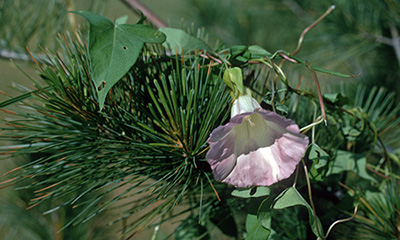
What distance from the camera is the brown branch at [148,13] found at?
458mm

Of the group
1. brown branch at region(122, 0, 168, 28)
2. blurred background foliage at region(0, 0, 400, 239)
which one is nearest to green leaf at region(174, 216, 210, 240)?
blurred background foliage at region(0, 0, 400, 239)

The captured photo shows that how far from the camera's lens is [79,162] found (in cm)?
28

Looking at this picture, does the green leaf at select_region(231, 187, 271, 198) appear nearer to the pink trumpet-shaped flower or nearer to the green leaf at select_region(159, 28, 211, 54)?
the pink trumpet-shaped flower

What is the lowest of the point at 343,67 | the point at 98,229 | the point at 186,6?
the point at 98,229

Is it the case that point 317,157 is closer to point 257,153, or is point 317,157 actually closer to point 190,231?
point 257,153

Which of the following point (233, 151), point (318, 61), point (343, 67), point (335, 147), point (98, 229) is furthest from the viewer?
point (343, 67)

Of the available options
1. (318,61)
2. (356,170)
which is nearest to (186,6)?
(318,61)

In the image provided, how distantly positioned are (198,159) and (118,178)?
63mm

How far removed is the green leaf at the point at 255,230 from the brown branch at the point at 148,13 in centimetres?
30

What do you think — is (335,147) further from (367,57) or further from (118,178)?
(367,57)

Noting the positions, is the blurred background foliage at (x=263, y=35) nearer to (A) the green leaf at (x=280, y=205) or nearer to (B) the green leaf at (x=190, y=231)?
(B) the green leaf at (x=190, y=231)

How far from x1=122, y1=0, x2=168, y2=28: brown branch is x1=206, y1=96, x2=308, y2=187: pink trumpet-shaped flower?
273 mm

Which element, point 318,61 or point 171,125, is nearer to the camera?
point 171,125

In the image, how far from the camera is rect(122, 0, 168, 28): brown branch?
0.46 meters
